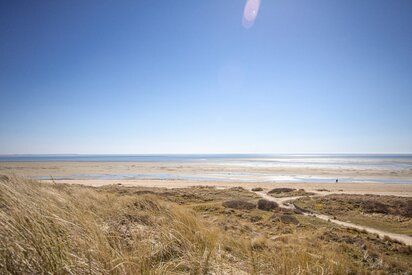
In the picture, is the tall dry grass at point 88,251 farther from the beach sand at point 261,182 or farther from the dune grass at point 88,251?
the beach sand at point 261,182

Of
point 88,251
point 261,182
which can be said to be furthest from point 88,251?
point 261,182

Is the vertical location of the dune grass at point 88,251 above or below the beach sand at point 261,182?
above

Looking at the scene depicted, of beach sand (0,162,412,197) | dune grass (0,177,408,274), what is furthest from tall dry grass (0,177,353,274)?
beach sand (0,162,412,197)

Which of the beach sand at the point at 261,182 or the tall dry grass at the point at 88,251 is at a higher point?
the tall dry grass at the point at 88,251

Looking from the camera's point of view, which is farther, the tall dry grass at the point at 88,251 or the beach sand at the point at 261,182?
the beach sand at the point at 261,182

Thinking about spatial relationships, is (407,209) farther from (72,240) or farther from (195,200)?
(72,240)

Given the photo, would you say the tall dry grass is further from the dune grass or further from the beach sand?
the beach sand

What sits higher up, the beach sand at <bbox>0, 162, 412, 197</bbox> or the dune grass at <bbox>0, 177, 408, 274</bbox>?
the dune grass at <bbox>0, 177, 408, 274</bbox>

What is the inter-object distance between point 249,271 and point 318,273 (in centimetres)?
106

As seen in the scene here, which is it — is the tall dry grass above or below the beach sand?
above

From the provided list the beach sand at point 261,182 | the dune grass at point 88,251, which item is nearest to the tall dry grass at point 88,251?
the dune grass at point 88,251

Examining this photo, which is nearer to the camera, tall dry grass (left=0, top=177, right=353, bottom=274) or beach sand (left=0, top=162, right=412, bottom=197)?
tall dry grass (left=0, top=177, right=353, bottom=274)

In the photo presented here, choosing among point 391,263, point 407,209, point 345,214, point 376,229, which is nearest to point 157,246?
point 391,263

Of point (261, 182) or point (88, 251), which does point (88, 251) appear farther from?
point (261, 182)
